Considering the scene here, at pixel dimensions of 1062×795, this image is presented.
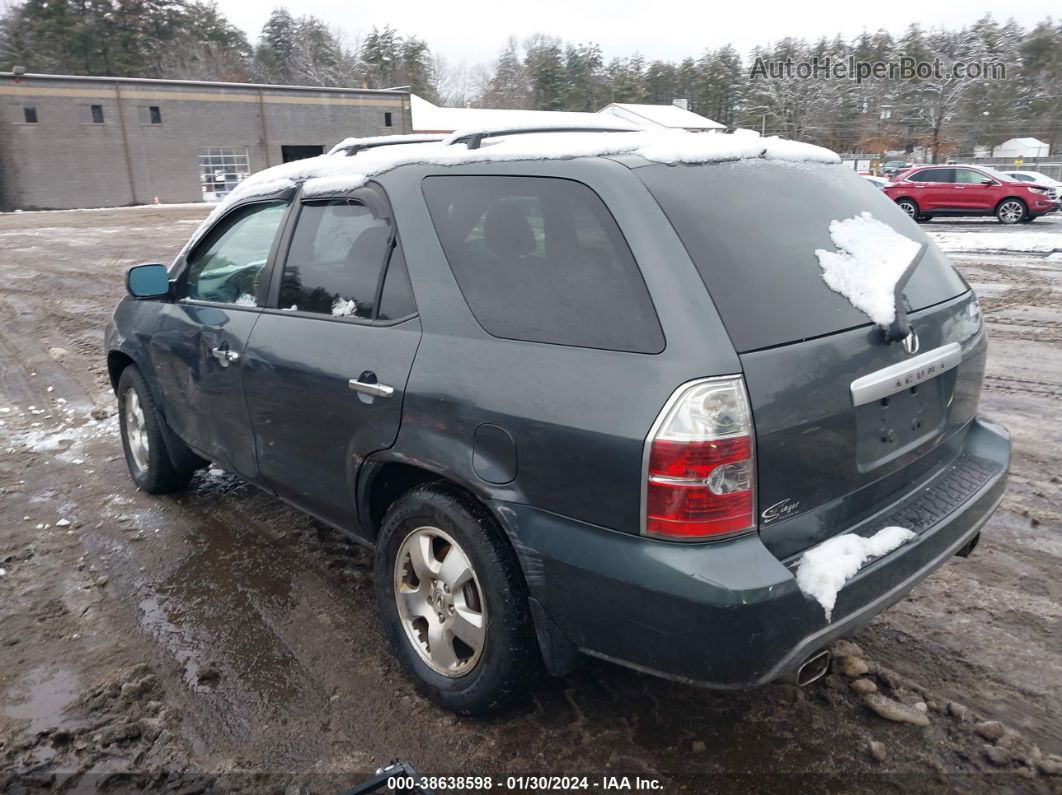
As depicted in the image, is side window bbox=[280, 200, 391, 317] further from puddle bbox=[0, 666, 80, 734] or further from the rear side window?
puddle bbox=[0, 666, 80, 734]

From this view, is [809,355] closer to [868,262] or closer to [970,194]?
[868,262]

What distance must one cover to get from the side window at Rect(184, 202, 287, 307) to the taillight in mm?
2258

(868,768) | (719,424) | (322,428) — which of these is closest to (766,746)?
(868,768)

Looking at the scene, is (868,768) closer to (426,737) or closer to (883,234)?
(426,737)

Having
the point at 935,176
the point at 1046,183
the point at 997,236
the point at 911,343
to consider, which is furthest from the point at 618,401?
the point at 1046,183

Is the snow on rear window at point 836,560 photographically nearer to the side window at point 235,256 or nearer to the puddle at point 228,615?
the puddle at point 228,615

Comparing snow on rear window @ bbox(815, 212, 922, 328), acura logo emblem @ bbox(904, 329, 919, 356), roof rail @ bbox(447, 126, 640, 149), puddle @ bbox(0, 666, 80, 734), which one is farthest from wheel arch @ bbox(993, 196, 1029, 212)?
puddle @ bbox(0, 666, 80, 734)

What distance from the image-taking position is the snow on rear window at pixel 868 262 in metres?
2.45

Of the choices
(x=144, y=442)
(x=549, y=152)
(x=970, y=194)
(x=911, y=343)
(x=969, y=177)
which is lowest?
(x=144, y=442)

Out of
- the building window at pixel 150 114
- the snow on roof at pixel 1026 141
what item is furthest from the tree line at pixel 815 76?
the building window at pixel 150 114

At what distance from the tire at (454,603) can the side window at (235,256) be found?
1468mm

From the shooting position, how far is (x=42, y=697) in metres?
3.00

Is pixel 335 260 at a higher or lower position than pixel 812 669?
higher

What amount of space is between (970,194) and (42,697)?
80.1 feet
